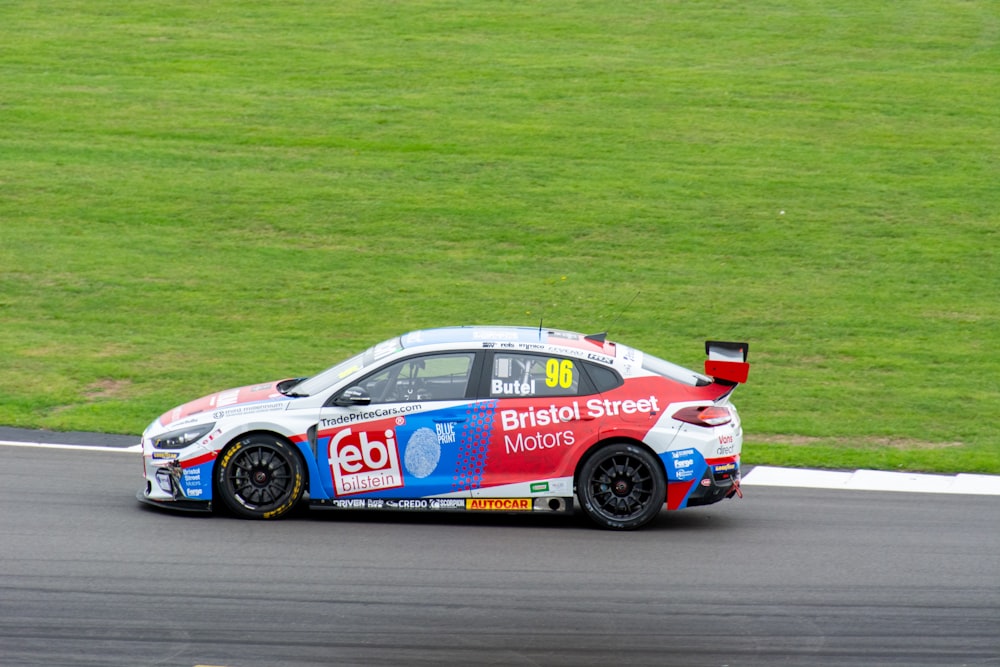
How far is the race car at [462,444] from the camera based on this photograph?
32.5 feet

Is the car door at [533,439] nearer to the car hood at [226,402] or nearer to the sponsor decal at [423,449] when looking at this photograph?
the sponsor decal at [423,449]

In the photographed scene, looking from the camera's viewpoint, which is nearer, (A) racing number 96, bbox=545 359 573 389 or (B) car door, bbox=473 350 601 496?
(B) car door, bbox=473 350 601 496

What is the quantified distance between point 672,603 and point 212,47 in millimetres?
27458

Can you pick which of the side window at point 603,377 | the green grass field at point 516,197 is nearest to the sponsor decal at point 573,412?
the side window at point 603,377

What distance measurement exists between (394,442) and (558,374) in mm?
1397

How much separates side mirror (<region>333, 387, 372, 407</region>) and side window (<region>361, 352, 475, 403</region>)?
0.05m

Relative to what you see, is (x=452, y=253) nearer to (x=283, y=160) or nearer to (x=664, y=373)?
(x=283, y=160)

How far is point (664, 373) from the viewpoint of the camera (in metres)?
10.3

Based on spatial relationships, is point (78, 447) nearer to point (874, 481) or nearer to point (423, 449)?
point (423, 449)

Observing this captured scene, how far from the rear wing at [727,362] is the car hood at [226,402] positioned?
340 cm

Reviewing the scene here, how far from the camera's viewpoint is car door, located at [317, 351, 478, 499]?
9883mm

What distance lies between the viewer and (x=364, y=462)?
32.5 feet

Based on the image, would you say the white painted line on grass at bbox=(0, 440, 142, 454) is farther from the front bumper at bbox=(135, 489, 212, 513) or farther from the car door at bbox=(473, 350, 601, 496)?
the car door at bbox=(473, 350, 601, 496)

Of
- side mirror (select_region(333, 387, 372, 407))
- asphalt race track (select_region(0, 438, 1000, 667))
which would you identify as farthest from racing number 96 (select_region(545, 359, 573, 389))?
side mirror (select_region(333, 387, 372, 407))
